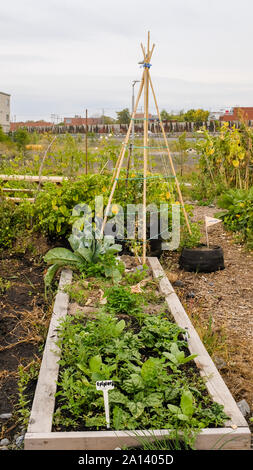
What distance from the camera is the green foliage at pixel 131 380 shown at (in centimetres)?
224

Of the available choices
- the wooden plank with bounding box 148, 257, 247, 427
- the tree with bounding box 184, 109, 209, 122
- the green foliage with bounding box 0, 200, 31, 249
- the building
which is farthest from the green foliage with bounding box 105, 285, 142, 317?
the building

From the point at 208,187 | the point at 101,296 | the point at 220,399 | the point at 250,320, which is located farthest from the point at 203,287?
the point at 208,187

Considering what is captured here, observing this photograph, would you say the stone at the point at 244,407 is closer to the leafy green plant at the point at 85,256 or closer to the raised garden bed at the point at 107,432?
the raised garden bed at the point at 107,432

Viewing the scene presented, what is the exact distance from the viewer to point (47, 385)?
101 inches

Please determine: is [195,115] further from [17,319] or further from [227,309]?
[17,319]

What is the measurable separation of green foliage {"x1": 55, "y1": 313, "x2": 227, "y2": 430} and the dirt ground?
1.41 feet

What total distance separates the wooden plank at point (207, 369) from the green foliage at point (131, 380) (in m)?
0.06

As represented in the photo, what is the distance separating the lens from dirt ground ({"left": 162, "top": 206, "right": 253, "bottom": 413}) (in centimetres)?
312

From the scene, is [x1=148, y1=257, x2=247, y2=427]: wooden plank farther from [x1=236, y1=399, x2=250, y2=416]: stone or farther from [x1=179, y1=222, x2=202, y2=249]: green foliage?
[x1=179, y1=222, x2=202, y2=249]: green foliage

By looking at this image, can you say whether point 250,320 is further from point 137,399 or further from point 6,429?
point 6,429

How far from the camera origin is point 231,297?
443cm

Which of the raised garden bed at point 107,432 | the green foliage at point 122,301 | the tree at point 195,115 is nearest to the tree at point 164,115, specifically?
the tree at point 195,115

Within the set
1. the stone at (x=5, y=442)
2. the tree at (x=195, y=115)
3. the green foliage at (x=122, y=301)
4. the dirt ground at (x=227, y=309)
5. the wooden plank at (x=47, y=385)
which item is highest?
the tree at (x=195, y=115)
